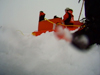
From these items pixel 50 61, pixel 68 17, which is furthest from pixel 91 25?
A: pixel 68 17

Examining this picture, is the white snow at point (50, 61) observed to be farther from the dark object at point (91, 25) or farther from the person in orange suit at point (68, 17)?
the person in orange suit at point (68, 17)

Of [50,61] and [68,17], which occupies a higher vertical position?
[68,17]

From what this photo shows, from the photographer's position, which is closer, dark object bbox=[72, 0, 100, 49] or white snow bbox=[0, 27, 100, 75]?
white snow bbox=[0, 27, 100, 75]

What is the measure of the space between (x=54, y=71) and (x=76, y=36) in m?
0.59

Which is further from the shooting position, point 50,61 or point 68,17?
point 68,17

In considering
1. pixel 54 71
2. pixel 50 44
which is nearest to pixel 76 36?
pixel 50 44

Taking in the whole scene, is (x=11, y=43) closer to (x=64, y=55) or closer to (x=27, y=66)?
(x=27, y=66)

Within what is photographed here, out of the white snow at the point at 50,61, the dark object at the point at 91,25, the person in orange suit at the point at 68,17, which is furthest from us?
the person in orange suit at the point at 68,17

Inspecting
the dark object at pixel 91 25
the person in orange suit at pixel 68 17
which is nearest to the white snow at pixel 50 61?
the dark object at pixel 91 25

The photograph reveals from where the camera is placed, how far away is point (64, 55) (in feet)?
3.38

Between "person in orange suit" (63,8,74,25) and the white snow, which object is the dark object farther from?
"person in orange suit" (63,8,74,25)

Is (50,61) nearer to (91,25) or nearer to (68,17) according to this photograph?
(91,25)

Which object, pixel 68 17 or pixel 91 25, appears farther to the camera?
pixel 68 17

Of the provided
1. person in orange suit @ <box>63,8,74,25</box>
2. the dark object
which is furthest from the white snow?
person in orange suit @ <box>63,8,74,25</box>
